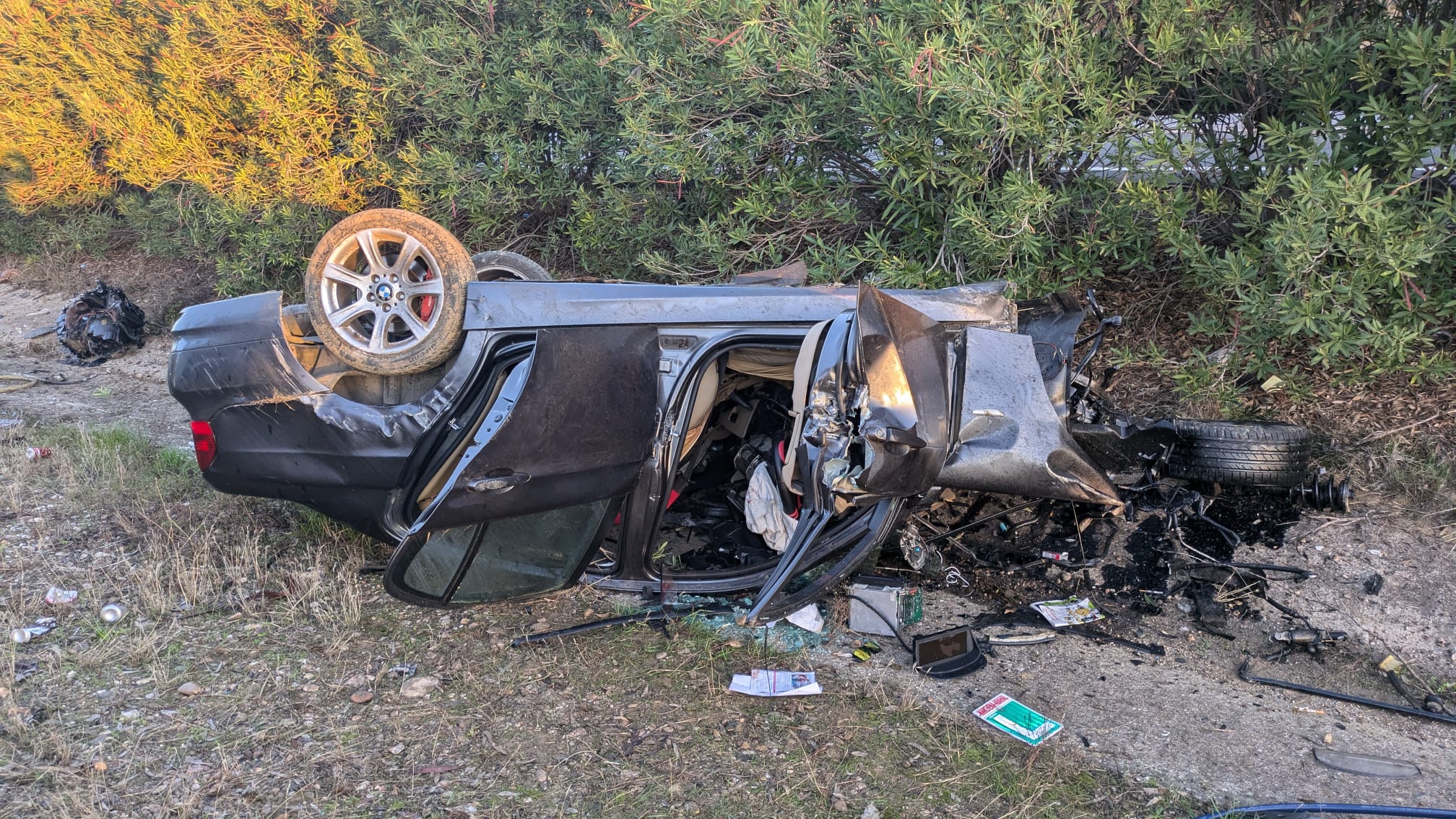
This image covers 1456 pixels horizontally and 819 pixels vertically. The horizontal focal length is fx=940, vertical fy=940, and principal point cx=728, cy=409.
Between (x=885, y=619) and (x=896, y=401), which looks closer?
(x=896, y=401)

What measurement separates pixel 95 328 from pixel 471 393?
8041mm

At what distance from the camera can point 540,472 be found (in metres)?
3.71

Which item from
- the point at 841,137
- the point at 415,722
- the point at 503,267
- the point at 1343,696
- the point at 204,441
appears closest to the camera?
the point at 415,722

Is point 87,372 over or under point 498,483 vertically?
under

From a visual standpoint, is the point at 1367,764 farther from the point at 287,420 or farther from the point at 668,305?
the point at 287,420

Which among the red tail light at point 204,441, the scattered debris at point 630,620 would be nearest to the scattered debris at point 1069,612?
the scattered debris at point 630,620

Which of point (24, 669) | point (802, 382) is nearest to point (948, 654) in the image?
point (802, 382)

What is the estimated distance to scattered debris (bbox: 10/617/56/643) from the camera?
160 inches

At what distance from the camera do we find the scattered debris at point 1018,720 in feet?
11.2

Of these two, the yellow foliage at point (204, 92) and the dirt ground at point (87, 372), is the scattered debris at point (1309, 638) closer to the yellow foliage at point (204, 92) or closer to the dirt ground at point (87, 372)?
the dirt ground at point (87, 372)

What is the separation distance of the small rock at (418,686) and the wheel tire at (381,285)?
1.33 metres

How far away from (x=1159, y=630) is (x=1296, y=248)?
6.04 feet

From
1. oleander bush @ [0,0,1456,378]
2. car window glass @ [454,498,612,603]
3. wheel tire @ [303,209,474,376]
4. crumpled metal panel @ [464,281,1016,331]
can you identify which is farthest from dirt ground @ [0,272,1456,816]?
oleander bush @ [0,0,1456,378]

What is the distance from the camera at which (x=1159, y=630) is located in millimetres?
4273
